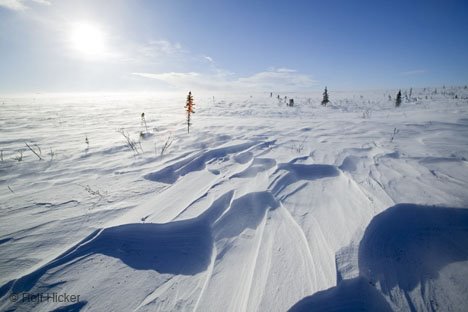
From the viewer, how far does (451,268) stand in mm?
1438

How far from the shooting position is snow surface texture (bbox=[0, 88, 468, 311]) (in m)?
1.29

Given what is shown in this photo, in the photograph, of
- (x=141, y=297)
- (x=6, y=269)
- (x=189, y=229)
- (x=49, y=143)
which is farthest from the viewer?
(x=49, y=143)

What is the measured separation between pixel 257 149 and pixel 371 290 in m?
2.39

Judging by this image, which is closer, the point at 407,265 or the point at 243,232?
the point at 407,265

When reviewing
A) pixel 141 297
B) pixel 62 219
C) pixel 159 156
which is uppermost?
pixel 159 156

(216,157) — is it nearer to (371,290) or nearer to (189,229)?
(189,229)

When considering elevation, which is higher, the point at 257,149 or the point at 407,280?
the point at 257,149

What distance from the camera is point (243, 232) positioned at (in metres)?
1.76

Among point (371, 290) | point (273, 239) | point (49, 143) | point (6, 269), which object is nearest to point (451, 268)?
point (371, 290)

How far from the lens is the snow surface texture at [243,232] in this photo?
1.29 meters

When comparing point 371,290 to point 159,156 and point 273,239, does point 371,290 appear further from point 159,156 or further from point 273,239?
point 159,156

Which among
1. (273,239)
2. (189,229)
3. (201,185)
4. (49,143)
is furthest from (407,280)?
(49,143)

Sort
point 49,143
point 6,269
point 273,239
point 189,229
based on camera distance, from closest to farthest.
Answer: point 6,269
point 273,239
point 189,229
point 49,143

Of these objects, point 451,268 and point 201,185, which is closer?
point 451,268
